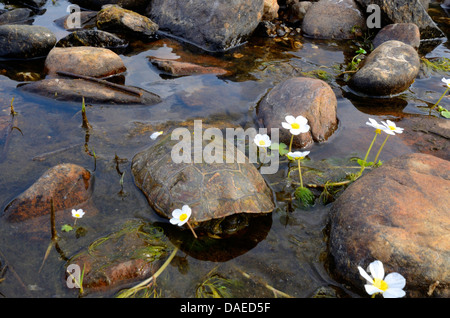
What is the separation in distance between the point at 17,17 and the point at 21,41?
1.98 metres

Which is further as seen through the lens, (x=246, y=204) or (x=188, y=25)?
(x=188, y=25)

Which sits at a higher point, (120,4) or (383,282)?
(120,4)

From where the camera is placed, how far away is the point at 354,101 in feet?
18.4

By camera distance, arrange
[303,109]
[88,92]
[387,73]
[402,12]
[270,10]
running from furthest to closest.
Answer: [270,10] < [402,12] < [387,73] < [88,92] < [303,109]

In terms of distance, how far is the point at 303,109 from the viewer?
4477mm

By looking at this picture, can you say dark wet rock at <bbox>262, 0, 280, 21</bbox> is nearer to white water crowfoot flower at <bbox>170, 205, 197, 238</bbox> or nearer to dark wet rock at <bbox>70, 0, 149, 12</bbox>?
dark wet rock at <bbox>70, 0, 149, 12</bbox>

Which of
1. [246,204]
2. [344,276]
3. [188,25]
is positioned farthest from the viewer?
[188,25]

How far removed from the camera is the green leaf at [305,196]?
3611 mm

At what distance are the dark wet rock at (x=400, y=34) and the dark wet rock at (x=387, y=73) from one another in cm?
156

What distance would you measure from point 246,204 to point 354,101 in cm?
331

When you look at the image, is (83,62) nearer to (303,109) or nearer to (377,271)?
(303,109)

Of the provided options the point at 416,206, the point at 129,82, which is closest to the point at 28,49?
the point at 129,82

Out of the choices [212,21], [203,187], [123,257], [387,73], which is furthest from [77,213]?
[212,21]
